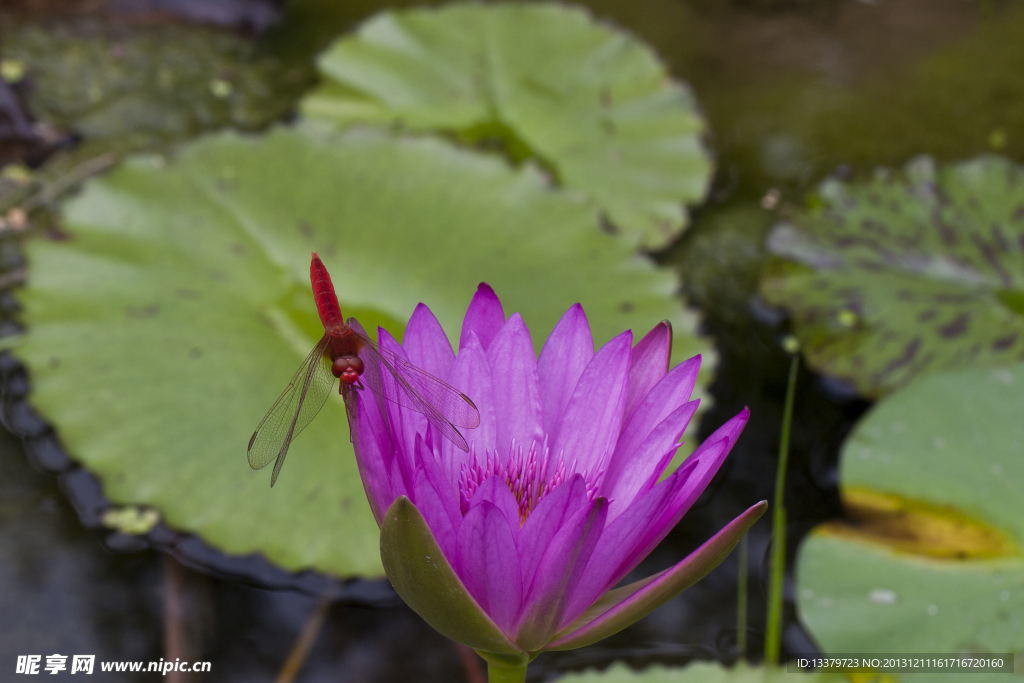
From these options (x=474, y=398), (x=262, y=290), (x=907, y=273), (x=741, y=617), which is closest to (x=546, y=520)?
(x=474, y=398)

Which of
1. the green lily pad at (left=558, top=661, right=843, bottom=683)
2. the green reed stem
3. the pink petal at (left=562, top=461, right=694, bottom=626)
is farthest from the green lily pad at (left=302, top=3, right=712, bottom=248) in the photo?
the pink petal at (left=562, top=461, right=694, bottom=626)

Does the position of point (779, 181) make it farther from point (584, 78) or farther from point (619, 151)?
point (584, 78)

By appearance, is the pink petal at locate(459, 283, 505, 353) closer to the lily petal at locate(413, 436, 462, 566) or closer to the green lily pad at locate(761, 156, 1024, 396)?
the lily petal at locate(413, 436, 462, 566)

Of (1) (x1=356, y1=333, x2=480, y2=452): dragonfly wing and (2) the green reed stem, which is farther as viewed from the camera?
(2) the green reed stem

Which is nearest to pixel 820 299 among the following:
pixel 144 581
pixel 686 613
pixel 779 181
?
pixel 779 181

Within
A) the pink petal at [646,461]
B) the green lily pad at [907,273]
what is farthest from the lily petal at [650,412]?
the green lily pad at [907,273]

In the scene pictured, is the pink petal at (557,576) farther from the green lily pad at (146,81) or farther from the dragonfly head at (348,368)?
the green lily pad at (146,81)
